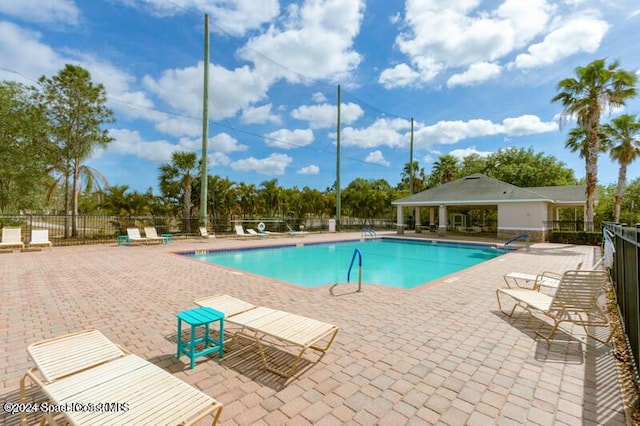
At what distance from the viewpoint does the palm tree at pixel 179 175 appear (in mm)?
18766

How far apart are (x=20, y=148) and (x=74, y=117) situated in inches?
107

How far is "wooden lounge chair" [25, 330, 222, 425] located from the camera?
1.56 m

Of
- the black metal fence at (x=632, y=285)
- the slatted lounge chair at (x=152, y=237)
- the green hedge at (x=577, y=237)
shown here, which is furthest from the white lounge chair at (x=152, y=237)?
the green hedge at (x=577, y=237)

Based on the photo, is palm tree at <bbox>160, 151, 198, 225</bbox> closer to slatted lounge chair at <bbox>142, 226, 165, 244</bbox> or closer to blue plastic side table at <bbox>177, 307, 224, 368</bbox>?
slatted lounge chair at <bbox>142, 226, 165, 244</bbox>

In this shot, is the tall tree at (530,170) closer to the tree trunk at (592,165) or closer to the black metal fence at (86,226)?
the tree trunk at (592,165)

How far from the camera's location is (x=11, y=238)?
10820 millimetres

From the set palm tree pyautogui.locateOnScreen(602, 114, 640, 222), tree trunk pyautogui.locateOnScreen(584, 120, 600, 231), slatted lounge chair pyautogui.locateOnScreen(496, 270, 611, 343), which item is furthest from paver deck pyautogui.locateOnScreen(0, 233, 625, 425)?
palm tree pyautogui.locateOnScreen(602, 114, 640, 222)

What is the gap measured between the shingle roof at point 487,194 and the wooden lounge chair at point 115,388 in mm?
19745

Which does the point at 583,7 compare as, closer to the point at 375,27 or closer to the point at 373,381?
the point at 375,27

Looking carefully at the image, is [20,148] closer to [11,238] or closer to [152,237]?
[11,238]

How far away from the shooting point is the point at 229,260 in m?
11.5

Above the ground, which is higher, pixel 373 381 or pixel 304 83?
pixel 304 83

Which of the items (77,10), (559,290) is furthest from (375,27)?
(559,290)

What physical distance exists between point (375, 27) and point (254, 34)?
26.2ft
